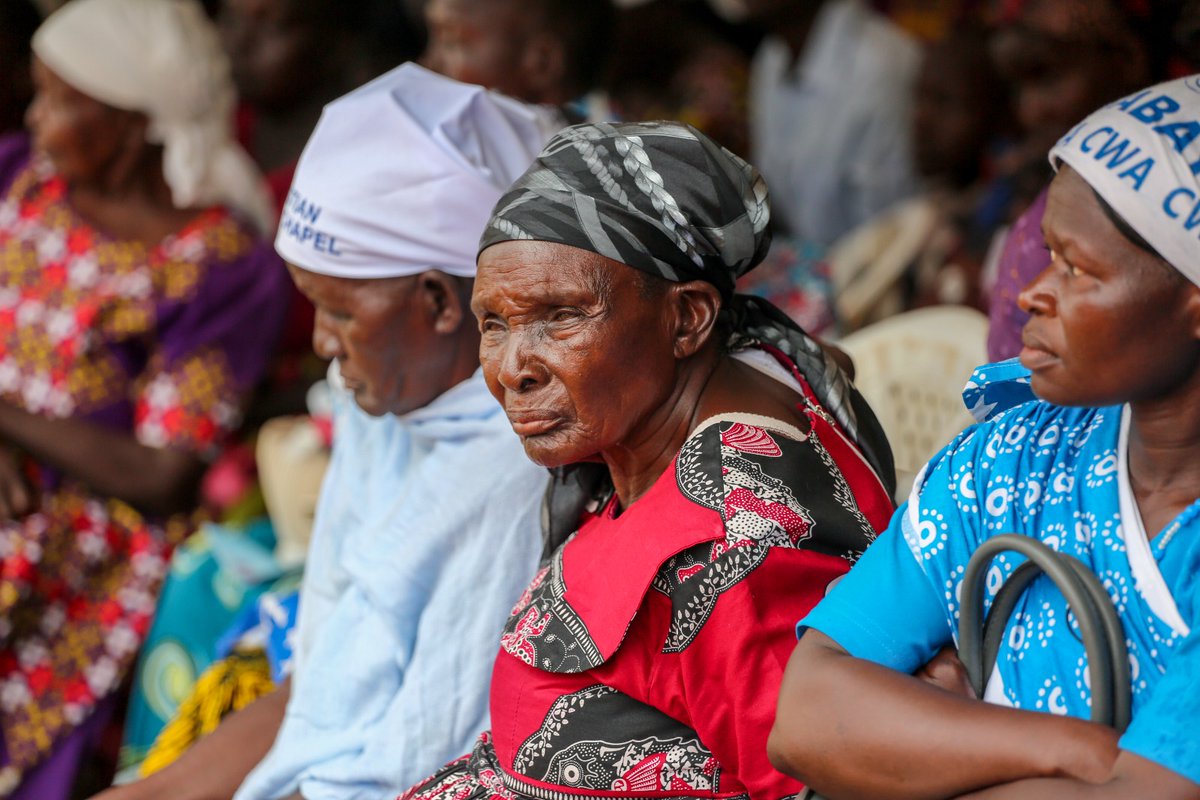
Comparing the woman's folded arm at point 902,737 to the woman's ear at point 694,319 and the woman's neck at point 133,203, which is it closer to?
the woman's ear at point 694,319

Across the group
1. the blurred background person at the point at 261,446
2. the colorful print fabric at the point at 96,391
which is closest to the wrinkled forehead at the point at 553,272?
the blurred background person at the point at 261,446

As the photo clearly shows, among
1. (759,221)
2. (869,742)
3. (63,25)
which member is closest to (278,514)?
(63,25)

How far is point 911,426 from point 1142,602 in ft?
5.49

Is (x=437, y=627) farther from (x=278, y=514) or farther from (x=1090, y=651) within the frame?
(x=278, y=514)

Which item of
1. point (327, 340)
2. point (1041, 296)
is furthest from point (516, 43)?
point (1041, 296)

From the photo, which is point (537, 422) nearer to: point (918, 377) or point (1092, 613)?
point (1092, 613)

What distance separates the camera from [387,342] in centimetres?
263

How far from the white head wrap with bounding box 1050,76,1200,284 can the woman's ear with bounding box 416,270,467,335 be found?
1.30 meters

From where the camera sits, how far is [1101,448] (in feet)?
5.31

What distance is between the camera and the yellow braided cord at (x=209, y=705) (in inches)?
119

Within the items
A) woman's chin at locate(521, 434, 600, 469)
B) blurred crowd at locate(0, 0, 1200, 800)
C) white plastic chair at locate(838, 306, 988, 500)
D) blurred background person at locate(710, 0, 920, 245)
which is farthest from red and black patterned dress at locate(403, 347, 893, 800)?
blurred background person at locate(710, 0, 920, 245)

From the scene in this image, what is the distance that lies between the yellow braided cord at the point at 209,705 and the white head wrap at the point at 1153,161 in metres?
2.08

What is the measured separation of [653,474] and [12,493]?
7.64 feet

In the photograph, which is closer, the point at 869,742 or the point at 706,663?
the point at 869,742
